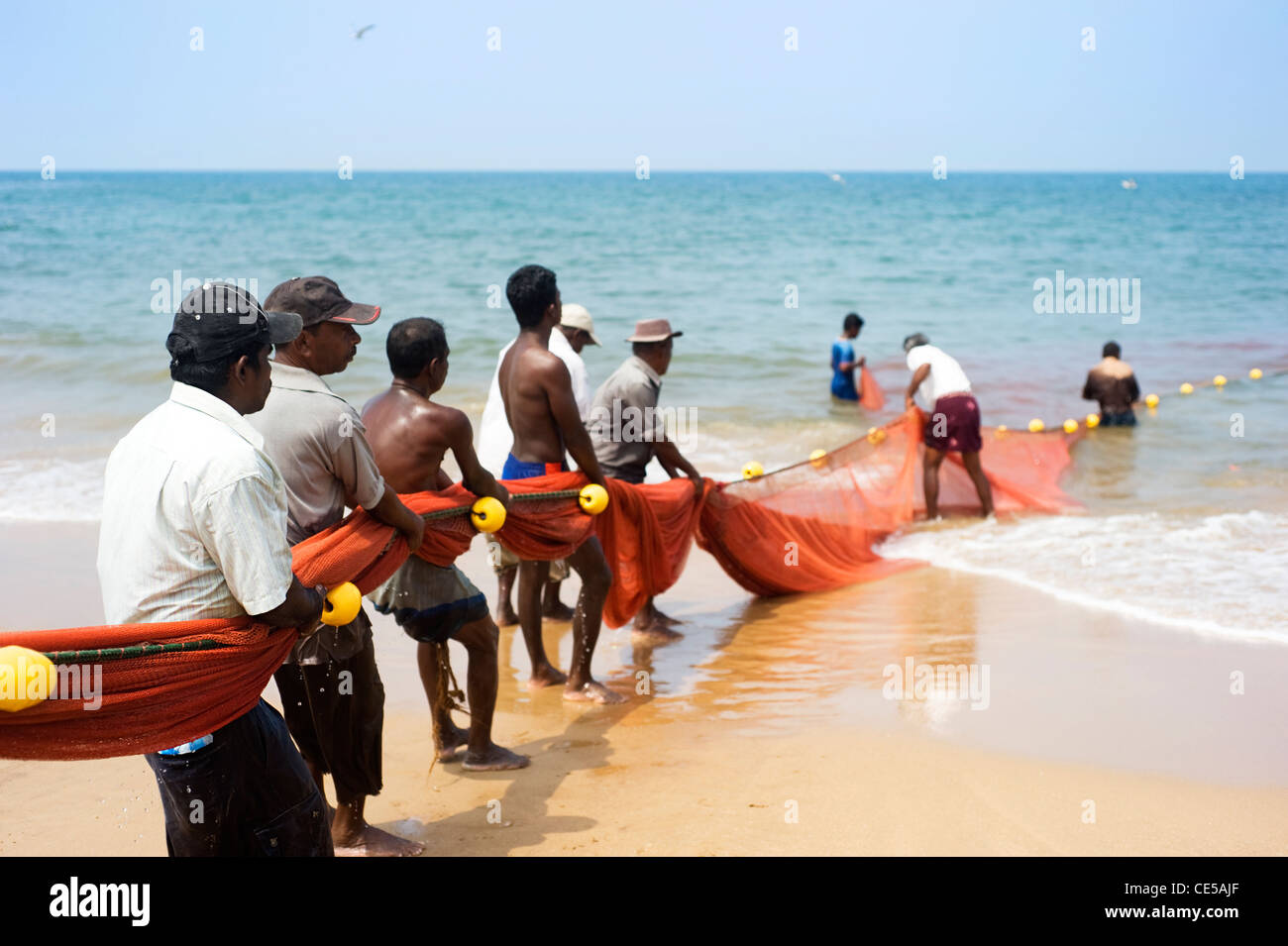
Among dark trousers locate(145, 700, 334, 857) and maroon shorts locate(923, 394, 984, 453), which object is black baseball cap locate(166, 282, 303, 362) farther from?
maroon shorts locate(923, 394, 984, 453)

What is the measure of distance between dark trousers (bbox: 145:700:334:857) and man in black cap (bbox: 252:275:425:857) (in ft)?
1.99

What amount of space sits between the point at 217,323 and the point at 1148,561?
21.9 feet

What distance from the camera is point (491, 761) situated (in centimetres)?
456

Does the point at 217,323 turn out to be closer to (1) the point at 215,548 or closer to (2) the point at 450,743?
(1) the point at 215,548

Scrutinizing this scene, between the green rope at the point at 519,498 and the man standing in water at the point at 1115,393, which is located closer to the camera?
the green rope at the point at 519,498

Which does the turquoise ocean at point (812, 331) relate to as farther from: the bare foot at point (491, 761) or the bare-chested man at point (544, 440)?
the bare foot at point (491, 761)

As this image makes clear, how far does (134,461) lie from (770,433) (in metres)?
10.8

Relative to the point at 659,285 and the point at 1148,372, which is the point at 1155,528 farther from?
the point at 659,285

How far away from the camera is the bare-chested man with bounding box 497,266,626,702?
502 cm

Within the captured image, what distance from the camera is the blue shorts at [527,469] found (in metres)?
5.20

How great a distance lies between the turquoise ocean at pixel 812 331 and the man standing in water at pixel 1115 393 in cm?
30
